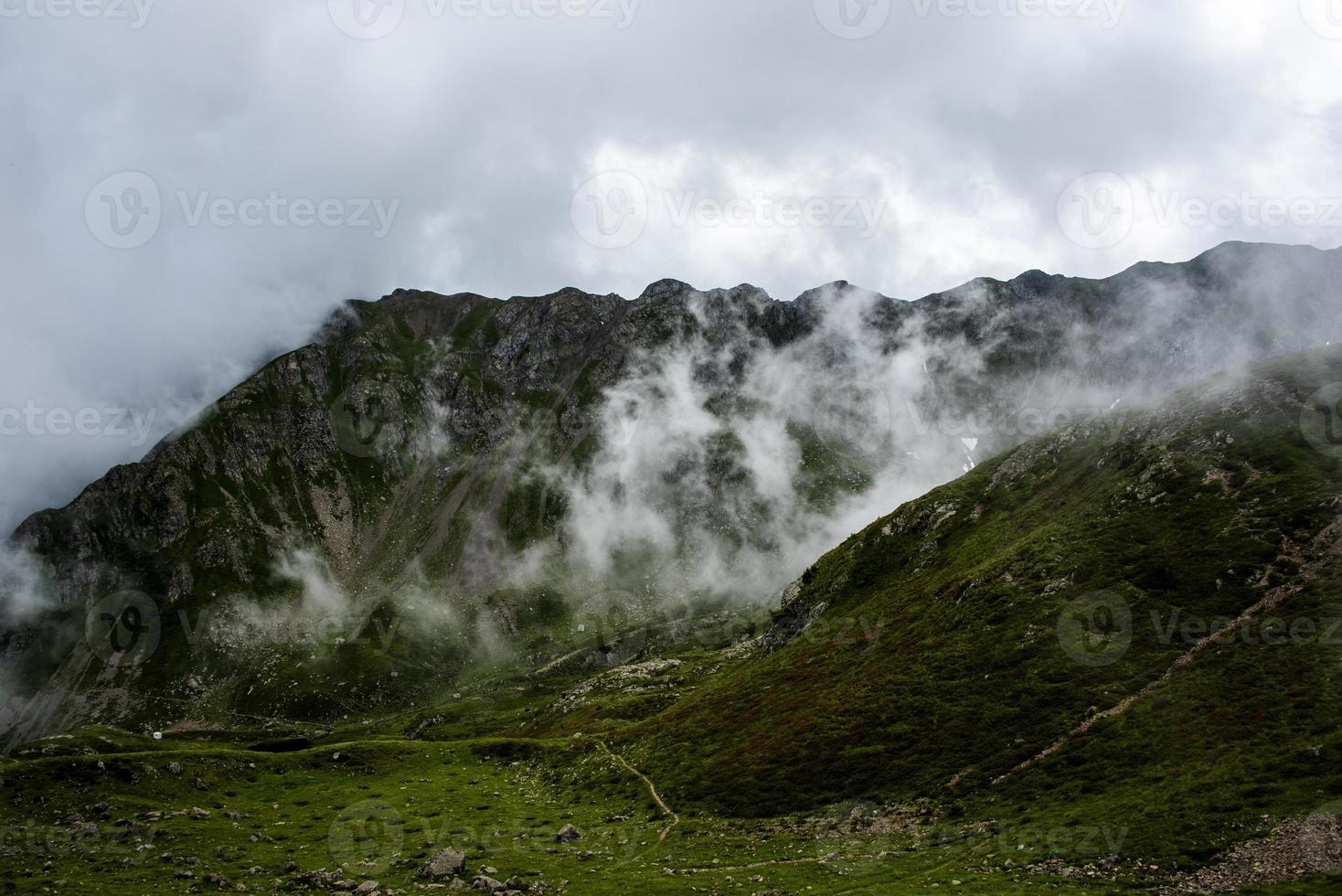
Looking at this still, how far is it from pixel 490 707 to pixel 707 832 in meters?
162

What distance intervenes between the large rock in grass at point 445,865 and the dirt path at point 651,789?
53.3 ft

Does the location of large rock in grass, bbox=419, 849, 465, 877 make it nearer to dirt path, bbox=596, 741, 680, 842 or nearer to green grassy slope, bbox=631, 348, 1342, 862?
dirt path, bbox=596, 741, 680, 842

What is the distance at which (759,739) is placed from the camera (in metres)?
69.4

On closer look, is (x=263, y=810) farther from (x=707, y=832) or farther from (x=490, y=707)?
(x=490, y=707)

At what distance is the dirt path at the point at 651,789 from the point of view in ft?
180

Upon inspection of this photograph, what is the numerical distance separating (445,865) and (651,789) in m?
27.5

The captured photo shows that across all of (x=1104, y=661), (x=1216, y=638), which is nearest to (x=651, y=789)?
(x=1104, y=661)

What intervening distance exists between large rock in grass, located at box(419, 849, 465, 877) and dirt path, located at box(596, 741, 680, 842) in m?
16.3

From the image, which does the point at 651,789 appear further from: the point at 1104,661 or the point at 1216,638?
the point at 1216,638

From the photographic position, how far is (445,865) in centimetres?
4228

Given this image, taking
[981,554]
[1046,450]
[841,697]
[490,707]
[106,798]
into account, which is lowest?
[490,707]

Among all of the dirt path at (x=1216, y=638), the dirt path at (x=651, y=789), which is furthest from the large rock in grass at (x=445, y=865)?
the dirt path at (x=1216, y=638)

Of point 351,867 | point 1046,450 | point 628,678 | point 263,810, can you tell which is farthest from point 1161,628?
point 628,678

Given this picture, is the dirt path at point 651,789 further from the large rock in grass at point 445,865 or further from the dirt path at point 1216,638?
the dirt path at point 1216,638
